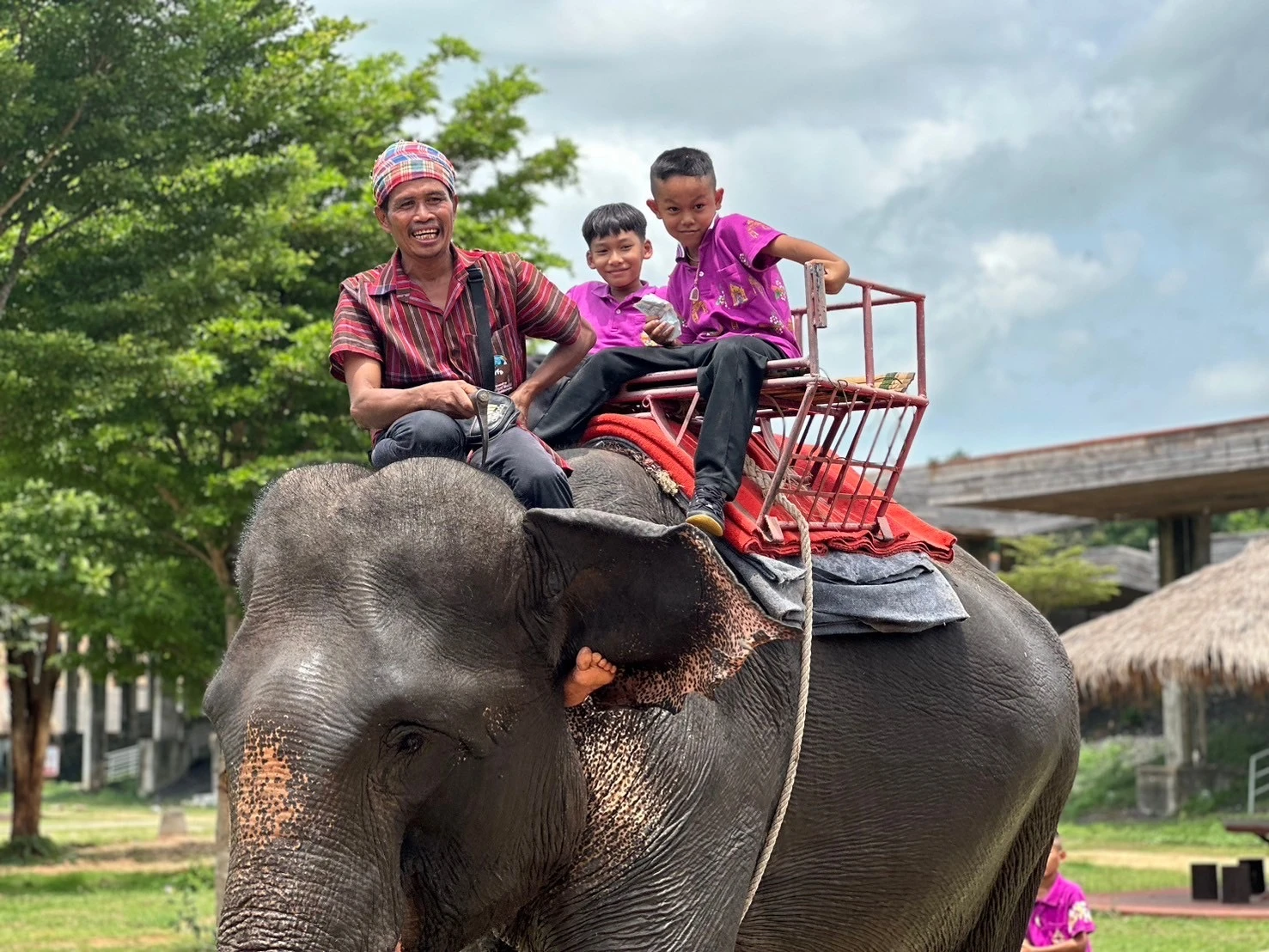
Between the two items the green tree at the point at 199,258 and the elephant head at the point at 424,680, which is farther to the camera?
the green tree at the point at 199,258

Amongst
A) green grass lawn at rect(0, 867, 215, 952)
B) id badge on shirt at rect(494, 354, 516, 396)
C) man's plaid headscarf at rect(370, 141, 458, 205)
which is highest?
man's plaid headscarf at rect(370, 141, 458, 205)

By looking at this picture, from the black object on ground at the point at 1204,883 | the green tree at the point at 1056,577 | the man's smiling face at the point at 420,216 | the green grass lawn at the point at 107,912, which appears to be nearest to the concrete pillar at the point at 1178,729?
the green tree at the point at 1056,577

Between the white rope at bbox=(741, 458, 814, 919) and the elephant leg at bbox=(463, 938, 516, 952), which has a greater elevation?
the white rope at bbox=(741, 458, 814, 919)

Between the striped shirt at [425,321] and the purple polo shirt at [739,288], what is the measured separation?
0.65m

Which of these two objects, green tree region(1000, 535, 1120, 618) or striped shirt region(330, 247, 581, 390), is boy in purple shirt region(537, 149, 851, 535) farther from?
green tree region(1000, 535, 1120, 618)

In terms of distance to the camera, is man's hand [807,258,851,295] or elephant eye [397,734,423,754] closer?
elephant eye [397,734,423,754]

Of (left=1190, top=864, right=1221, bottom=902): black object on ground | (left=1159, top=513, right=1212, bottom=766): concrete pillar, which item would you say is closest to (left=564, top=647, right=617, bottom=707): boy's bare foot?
(left=1190, top=864, right=1221, bottom=902): black object on ground

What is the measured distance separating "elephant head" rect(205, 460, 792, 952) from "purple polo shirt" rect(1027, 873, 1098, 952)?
5267 millimetres

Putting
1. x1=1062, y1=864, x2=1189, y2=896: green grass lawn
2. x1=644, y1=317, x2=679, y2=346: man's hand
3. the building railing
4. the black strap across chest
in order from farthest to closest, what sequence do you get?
the building railing, x1=1062, y1=864, x2=1189, y2=896: green grass lawn, x1=644, y1=317, x2=679, y2=346: man's hand, the black strap across chest

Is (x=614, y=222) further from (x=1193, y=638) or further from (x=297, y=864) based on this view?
(x=1193, y=638)

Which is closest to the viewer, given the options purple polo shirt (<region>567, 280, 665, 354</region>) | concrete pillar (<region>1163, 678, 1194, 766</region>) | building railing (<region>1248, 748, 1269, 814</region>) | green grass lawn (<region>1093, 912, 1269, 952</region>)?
purple polo shirt (<region>567, 280, 665, 354</region>)

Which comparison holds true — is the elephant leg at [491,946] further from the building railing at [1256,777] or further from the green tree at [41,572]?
the building railing at [1256,777]

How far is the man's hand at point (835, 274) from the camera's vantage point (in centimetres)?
425

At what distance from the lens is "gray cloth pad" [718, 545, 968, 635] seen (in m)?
3.90
